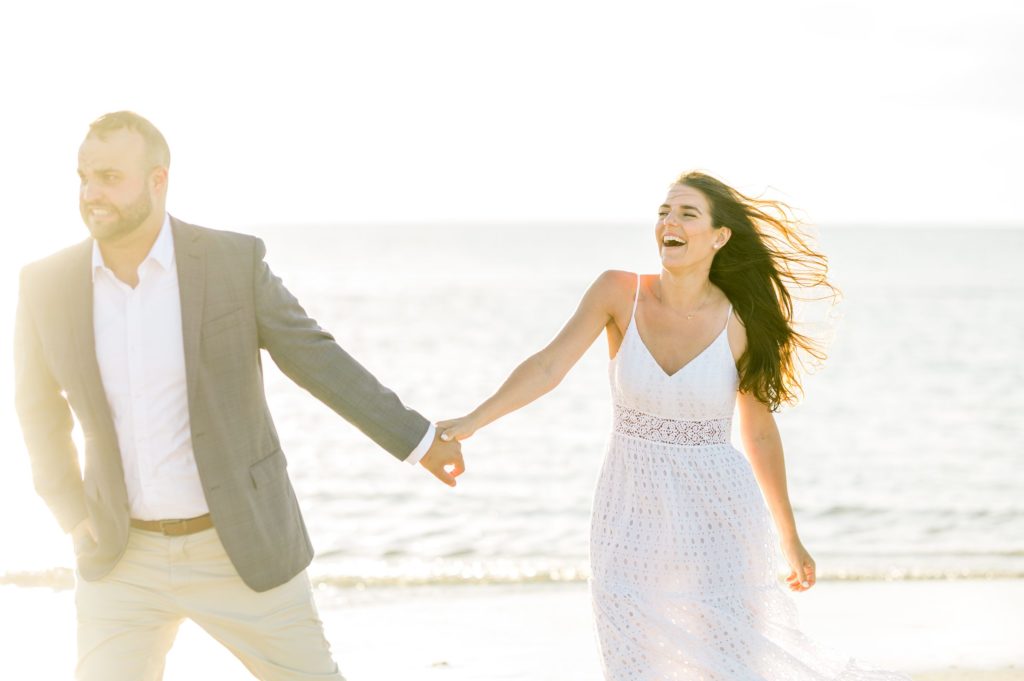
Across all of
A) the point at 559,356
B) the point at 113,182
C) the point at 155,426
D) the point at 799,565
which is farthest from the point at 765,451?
the point at 113,182

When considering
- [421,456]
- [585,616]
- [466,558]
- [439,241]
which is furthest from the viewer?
[439,241]

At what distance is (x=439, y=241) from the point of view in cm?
12162

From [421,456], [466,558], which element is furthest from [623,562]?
[466,558]

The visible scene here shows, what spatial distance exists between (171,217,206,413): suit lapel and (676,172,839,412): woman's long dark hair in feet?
6.19

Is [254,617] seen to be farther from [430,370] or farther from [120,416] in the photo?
[430,370]

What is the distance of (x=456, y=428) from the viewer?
472cm

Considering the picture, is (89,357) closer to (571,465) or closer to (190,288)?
(190,288)

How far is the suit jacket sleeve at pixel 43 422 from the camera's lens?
3850 millimetres

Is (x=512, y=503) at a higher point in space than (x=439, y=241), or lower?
higher

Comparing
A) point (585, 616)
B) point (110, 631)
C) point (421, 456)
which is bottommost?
point (585, 616)

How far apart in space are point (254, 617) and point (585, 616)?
16.7ft

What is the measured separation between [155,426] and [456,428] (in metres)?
1.28

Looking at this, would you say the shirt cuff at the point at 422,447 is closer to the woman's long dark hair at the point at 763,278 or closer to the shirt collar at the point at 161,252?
the shirt collar at the point at 161,252

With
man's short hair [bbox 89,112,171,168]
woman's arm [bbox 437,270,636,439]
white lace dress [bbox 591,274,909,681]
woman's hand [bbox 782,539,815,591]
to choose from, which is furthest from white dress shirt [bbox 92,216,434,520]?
woman's hand [bbox 782,539,815,591]
